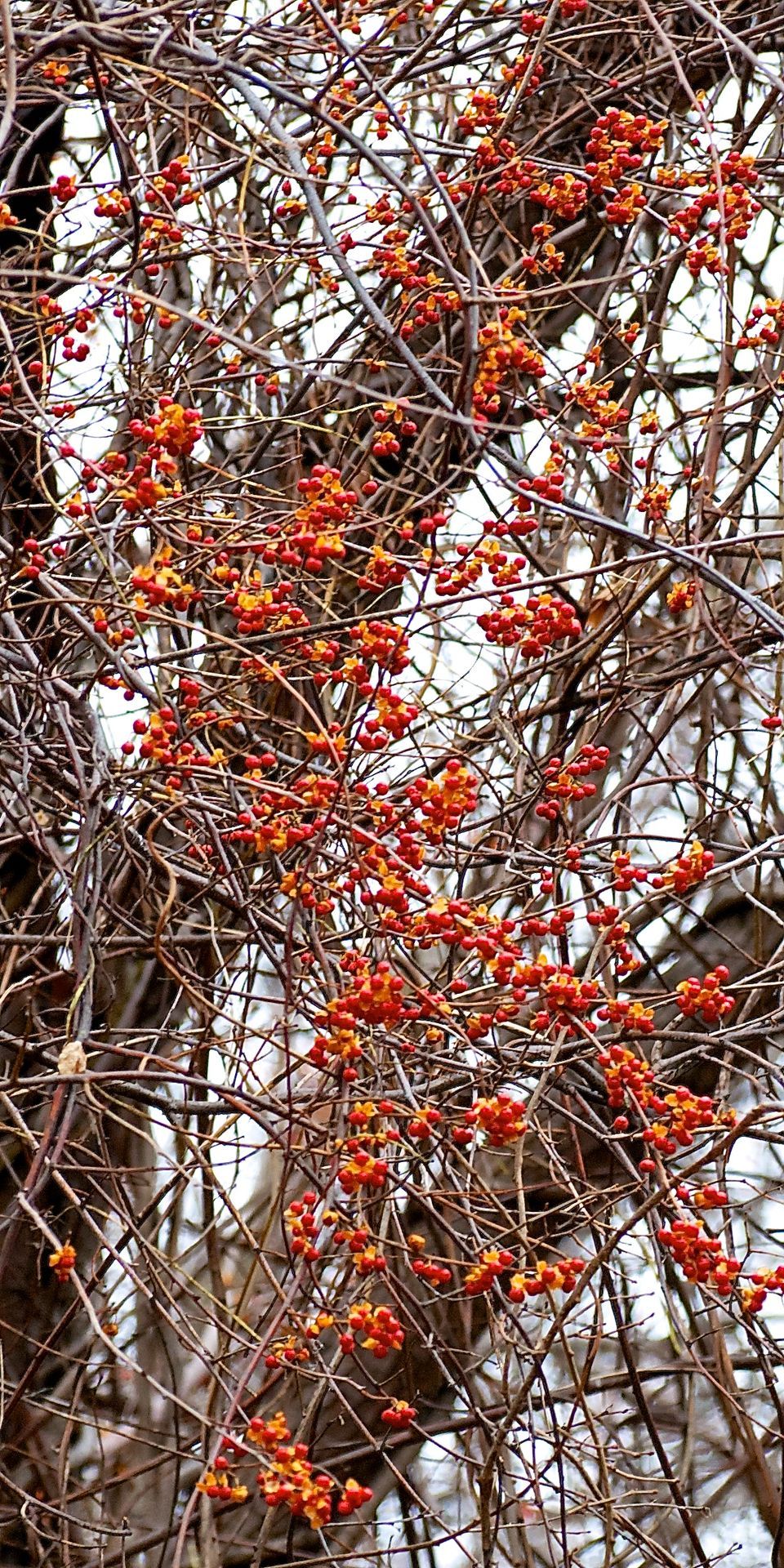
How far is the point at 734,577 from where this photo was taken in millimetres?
3867

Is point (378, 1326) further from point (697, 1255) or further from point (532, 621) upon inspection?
point (532, 621)

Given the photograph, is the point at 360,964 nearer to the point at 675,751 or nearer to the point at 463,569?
the point at 463,569

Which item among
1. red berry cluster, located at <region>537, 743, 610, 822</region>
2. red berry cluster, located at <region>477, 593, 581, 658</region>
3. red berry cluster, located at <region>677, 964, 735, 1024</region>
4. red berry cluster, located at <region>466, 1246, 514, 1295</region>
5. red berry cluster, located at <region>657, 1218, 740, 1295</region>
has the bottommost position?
red berry cluster, located at <region>657, 1218, 740, 1295</region>

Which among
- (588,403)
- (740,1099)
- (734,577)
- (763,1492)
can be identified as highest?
Result: (734,577)

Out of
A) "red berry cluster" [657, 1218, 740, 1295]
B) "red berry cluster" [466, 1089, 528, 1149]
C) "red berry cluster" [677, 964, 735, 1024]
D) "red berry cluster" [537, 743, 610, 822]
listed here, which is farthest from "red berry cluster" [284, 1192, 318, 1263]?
"red berry cluster" [537, 743, 610, 822]

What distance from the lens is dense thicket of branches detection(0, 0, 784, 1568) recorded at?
79.4 inches

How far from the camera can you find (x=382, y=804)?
2.11m

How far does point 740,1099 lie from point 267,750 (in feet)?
7.26

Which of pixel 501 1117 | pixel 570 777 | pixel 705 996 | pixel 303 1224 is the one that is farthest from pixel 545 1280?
pixel 570 777

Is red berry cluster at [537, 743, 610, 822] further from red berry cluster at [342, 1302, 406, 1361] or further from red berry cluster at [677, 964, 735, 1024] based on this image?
red berry cluster at [342, 1302, 406, 1361]

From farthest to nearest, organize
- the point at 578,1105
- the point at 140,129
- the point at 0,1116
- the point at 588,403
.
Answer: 1. the point at 0,1116
2. the point at 140,129
3. the point at 578,1105
4. the point at 588,403

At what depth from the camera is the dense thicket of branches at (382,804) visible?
2.02 meters

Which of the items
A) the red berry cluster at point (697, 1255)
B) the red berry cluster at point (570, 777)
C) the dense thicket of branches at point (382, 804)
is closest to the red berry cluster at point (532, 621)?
the dense thicket of branches at point (382, 804)

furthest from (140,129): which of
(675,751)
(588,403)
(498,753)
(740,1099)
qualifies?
(740,1099)
